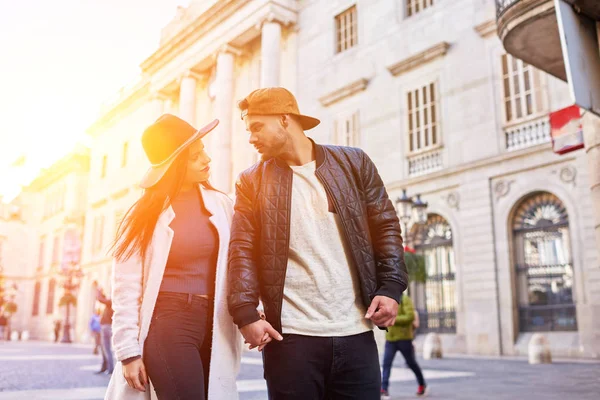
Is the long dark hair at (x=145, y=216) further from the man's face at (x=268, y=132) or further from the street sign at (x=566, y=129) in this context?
the street sign at (x=566, y=129)

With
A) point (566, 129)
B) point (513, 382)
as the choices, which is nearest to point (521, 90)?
point (566, 129)

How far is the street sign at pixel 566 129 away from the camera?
1190 cm

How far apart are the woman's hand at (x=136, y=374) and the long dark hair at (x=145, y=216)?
1.64ft

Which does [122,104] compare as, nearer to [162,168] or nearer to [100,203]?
[100,203]

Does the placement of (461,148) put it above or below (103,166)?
below

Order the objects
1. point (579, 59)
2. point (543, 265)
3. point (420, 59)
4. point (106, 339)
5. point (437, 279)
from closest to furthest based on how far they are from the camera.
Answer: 1. point (579, 59)
2. point (106, 339)
3. point (543, 265)
4. point (437, 279)
5. point (420, 59)

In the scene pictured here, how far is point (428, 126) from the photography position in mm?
18844

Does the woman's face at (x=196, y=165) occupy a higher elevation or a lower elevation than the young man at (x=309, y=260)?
higher

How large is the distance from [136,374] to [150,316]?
26 centimetres

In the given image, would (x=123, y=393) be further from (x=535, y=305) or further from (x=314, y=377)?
(x=535, y=305)

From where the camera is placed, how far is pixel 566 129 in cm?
1233

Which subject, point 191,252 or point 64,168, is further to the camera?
point 64,168

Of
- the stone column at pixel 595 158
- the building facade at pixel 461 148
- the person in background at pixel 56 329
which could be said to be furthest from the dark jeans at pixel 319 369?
the person in background at pixel 56 329

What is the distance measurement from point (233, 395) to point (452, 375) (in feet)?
28.8
